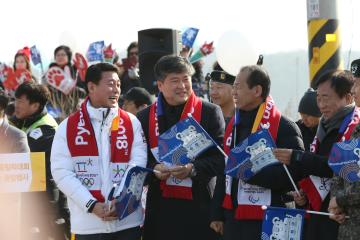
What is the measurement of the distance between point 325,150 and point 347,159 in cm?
67

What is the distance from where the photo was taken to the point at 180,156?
22.3 ft

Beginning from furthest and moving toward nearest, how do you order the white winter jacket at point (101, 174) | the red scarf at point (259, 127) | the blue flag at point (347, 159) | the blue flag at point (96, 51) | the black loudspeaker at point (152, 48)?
the blue flag at point (96, 51)
the black loudspeaker at point (152, 48)
the white winter jacket at point (101, 174)
the red scarf at point (259, 127)
the blue flag at point (347, 159)

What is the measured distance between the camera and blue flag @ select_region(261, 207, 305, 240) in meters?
6.25

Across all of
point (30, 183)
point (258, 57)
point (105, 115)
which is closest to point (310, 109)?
point (258, 57)

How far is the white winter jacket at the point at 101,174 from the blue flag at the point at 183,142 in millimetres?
220

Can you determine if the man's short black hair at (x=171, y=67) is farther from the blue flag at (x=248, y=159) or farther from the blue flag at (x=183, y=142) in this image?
the blue flag at (x=248, y=159)

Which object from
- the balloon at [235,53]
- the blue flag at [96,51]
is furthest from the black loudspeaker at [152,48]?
the blue flag at [96,51]

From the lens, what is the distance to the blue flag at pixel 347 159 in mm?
5715

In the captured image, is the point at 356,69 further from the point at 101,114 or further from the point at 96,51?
the point at 96,51

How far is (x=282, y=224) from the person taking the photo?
247 inches

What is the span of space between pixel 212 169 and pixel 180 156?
0.28 m

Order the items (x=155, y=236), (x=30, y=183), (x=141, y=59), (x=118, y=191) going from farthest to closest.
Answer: (x=141, y=59)
(x=30, y=183)
(x=155, y=236)
(x=118, y=191)

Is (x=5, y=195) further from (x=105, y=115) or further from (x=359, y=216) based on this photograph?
(x=359, y=216)

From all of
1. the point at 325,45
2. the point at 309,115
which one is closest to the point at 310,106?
the point at 309,115
